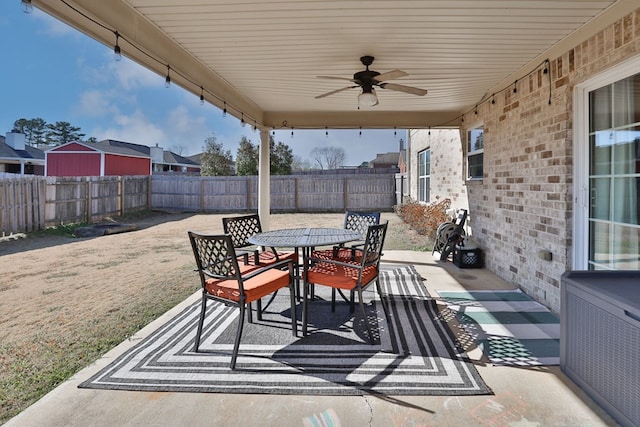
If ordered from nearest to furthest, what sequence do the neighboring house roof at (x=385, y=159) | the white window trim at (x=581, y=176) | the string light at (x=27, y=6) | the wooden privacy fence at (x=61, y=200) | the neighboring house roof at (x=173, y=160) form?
the string light at (x=27, y=6), the white window trim at (x=581, y=176), the wooden privacy fence at (x=61, y=200), the neighboring house roof at (x=173, y=160), the neighboring house roof at (x=385, y=159)

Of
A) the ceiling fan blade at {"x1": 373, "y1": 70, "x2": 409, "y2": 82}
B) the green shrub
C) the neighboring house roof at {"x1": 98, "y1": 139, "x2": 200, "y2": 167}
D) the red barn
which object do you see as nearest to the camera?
the ceiling fan blade at {"x1": 373, "y1": 70, "x2": 409, "y2": 82}

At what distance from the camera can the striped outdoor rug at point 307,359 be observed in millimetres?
2350

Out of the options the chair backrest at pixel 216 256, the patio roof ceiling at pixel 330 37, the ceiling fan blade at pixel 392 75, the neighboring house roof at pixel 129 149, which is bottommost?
the chair backrest at pixel 216 256

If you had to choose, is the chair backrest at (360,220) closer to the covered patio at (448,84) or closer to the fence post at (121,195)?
the covered patio at (448,84)

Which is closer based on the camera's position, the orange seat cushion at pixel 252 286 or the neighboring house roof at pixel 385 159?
the orange seat cushion at pixel 252 286

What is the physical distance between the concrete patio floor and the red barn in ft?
60.1

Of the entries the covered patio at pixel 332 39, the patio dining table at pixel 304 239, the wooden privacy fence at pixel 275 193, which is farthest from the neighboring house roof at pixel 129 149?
the patio dining table at pixel 304 239

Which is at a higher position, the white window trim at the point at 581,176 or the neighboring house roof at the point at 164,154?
the neighboring house roof at the point at 164,154

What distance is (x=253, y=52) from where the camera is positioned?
3.54m

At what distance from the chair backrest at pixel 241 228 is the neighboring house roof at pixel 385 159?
90.2 ft

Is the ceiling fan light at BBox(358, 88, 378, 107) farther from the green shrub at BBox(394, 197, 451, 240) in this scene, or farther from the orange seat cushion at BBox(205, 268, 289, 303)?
the green shrub at BBox(394, 197, 451, 240)

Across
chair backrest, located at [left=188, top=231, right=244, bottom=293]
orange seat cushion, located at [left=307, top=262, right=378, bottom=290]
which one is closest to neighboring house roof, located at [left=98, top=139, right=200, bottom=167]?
chair backrest, located at [left=188, top=231, right=244, bottom=293]

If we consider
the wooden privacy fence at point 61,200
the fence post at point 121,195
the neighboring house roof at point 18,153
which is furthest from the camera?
the neighboring house roof at point 18,153

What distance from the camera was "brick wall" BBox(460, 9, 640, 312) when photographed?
10.2 ft
